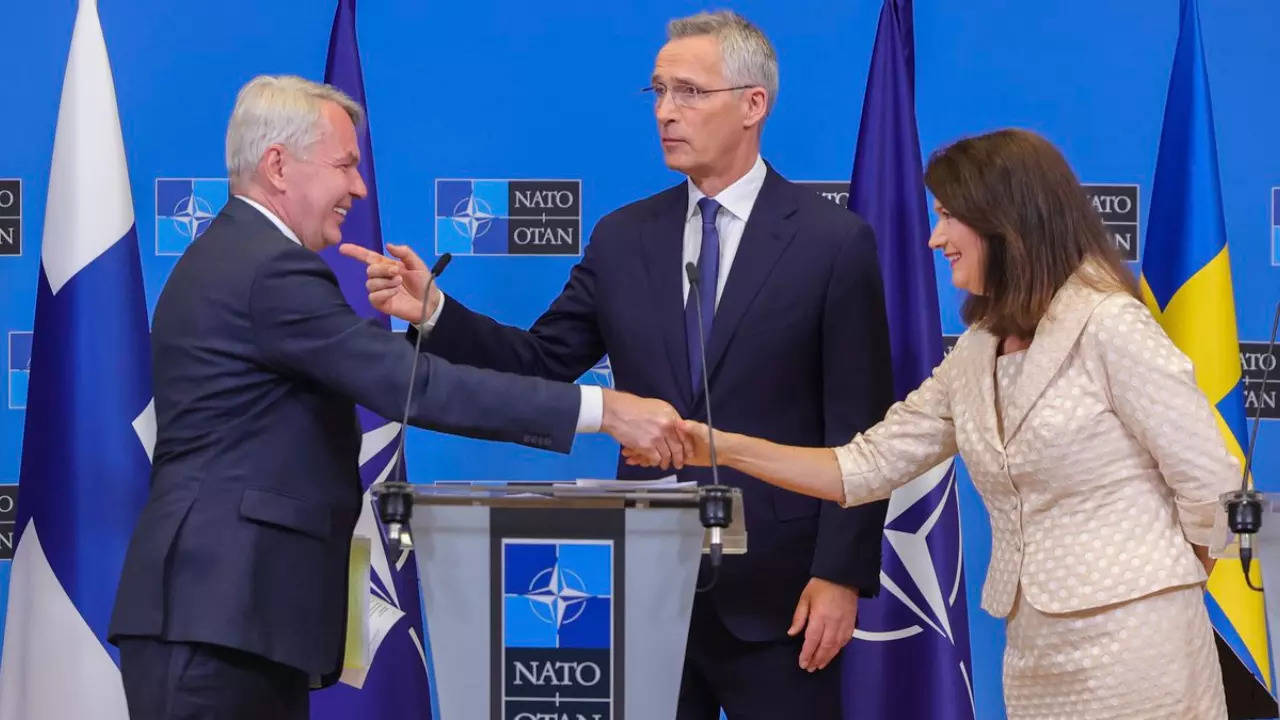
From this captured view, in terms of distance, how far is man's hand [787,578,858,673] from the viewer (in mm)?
2783

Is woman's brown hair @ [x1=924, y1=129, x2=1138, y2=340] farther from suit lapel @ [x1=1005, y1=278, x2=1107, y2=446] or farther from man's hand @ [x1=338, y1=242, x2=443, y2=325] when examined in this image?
man's hand @ [x1=338, y1=242, x2=443, y2=325]

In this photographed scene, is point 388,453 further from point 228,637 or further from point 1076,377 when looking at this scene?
point 1076,377

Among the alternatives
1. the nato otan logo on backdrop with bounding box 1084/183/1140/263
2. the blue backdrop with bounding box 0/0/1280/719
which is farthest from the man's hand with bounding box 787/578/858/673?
the nato otan logo on backdrop with bounding box 1084/183/1140/263

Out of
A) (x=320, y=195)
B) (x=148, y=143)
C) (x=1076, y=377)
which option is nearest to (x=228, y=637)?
(x=320, y=195)

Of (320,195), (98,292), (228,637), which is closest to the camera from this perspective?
(228,637)

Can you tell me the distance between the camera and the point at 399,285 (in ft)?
10.2

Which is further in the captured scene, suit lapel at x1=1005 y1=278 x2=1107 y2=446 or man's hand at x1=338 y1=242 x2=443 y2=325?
man's hand at x1=338 y1=242 x2=443 y2=325

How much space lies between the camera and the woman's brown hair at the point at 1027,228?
2498 millimetres

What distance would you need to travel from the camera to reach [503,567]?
212cm

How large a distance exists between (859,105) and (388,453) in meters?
1.76

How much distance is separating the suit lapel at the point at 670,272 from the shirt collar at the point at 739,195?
0.09ft

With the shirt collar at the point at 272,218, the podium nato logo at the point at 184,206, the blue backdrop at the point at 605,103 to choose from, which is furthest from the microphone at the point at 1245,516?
the podium nato logo at the point at 184,206

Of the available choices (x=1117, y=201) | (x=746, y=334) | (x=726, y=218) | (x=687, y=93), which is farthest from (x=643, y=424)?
(x=1117, y=201)

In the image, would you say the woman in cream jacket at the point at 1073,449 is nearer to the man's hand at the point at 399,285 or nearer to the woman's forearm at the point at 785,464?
the woman's forearm at the point at 785,464
